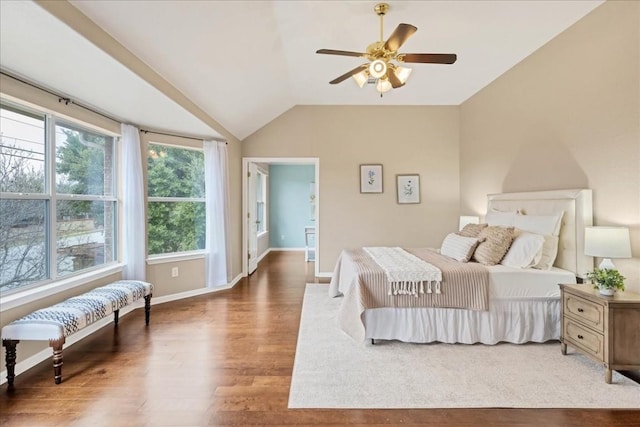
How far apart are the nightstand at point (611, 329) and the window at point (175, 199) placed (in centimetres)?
451

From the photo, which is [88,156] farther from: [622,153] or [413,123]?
[622,153]

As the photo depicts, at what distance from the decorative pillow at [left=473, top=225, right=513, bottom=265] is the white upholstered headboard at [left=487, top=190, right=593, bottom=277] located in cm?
45

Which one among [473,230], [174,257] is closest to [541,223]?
[473,230]

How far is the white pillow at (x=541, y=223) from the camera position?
287 centimetres

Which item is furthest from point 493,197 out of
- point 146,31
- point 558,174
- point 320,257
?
point 146,31

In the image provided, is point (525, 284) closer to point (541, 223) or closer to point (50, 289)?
point (541, 223)

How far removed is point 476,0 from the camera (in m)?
2.55

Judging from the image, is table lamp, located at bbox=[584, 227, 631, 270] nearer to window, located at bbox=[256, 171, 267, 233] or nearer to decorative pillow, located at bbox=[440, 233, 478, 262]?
decorative pillow, located at bbox=[440, 233, 478, 262]

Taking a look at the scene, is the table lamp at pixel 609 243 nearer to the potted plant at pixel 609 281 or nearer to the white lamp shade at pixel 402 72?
the potted plant at pixel 609 281

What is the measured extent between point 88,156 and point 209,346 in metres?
2.50

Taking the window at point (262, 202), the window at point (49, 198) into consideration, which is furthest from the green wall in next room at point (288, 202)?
the window at point (49, 198)

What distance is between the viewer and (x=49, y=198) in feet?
8.86

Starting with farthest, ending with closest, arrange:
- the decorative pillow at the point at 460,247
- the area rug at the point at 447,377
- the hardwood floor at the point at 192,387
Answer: the decorative pillow at the point at 460,247, the area rug at the point at 447,377, the hardwood floor at the point at 192,387

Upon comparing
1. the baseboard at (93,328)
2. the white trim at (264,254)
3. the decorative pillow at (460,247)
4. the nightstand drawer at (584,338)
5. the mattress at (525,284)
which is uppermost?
the decorative pillow at (460,247)
